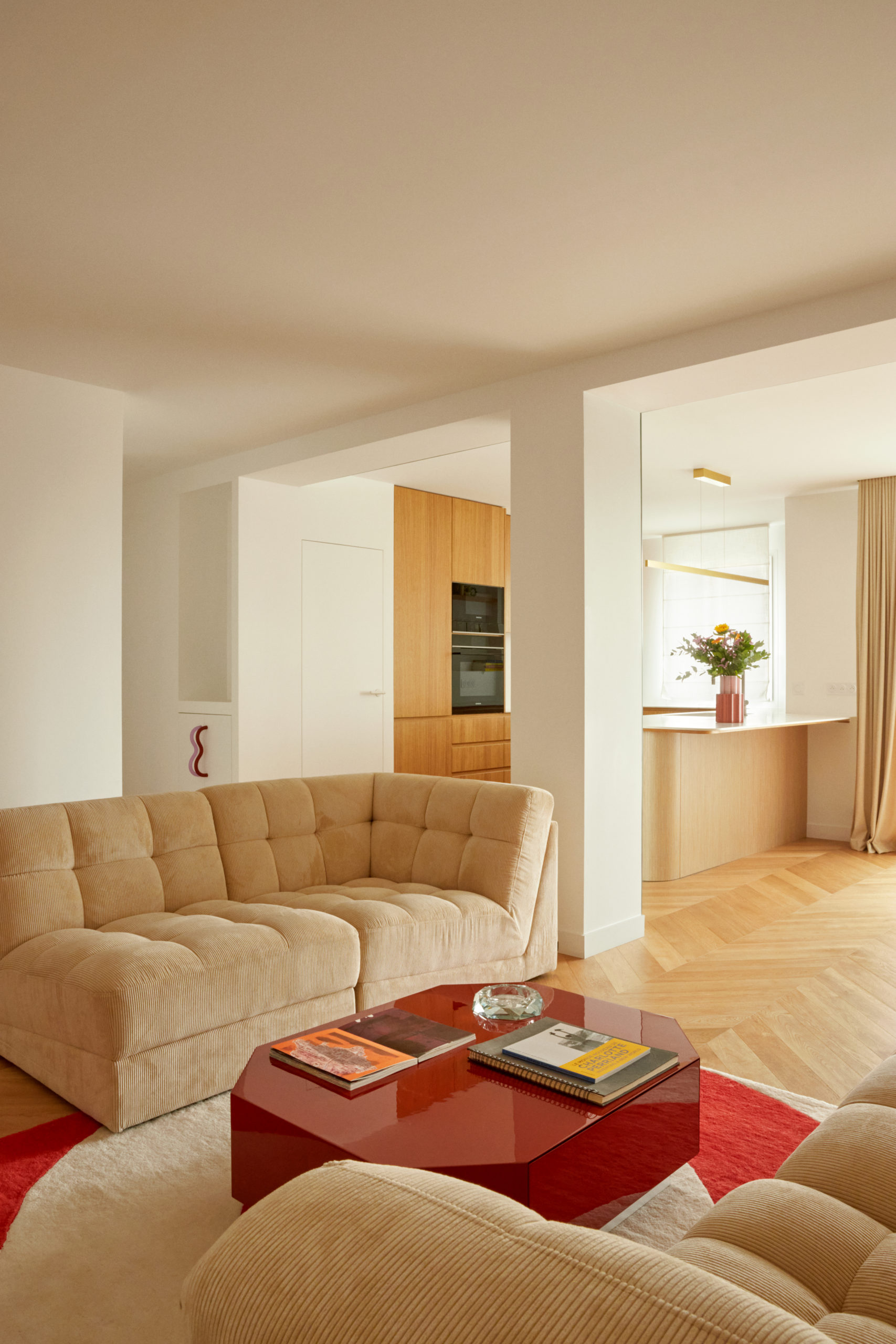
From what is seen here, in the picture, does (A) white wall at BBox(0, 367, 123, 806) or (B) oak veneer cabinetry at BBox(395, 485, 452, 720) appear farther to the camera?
(B) oak veneer cabinetry at BBox(395, 485, 452, 720)

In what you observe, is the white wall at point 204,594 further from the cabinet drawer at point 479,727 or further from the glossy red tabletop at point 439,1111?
the glossy red tabletop at point 439,1111

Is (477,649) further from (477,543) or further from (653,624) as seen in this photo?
(653,624)

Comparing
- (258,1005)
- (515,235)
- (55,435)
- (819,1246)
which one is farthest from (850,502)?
(819,1246)

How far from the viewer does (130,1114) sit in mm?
2424

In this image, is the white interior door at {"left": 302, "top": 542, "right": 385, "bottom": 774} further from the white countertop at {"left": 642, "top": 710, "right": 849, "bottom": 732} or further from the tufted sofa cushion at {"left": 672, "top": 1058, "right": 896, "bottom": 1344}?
the tufted sofa cushion at {"left": 672, "top": 1058, "right": 896, "bottom": 1344}

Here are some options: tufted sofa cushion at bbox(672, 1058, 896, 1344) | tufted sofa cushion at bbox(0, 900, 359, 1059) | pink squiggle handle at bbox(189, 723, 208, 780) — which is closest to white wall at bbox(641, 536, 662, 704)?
pink squiggle handle at bbox(189, 723, 208, 780)

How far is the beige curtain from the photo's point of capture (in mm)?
6602

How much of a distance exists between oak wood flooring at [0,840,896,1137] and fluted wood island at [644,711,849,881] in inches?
8.8

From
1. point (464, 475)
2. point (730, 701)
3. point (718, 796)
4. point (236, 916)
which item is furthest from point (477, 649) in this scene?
point (236, 916)

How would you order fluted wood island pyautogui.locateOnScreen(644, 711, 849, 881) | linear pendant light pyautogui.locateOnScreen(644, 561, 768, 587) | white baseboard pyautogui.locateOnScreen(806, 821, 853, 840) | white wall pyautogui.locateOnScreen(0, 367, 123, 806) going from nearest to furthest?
white wall pyautogui.locateOnScreen(0, 367, 123, 806), fluted wood island pyautogui.locateOnScreen(644, 711, 849, 881), linear pendant light pyautogui.locateOnScreen(644, 561, 768, 587), white baseboard pyautogui.locateOnScreen(806, 821, 853, 840)

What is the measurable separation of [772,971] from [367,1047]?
2.27 m

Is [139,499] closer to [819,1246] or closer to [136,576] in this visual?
[136,576]

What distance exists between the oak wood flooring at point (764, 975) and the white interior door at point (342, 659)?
2288 mm

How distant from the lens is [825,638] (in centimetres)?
717
